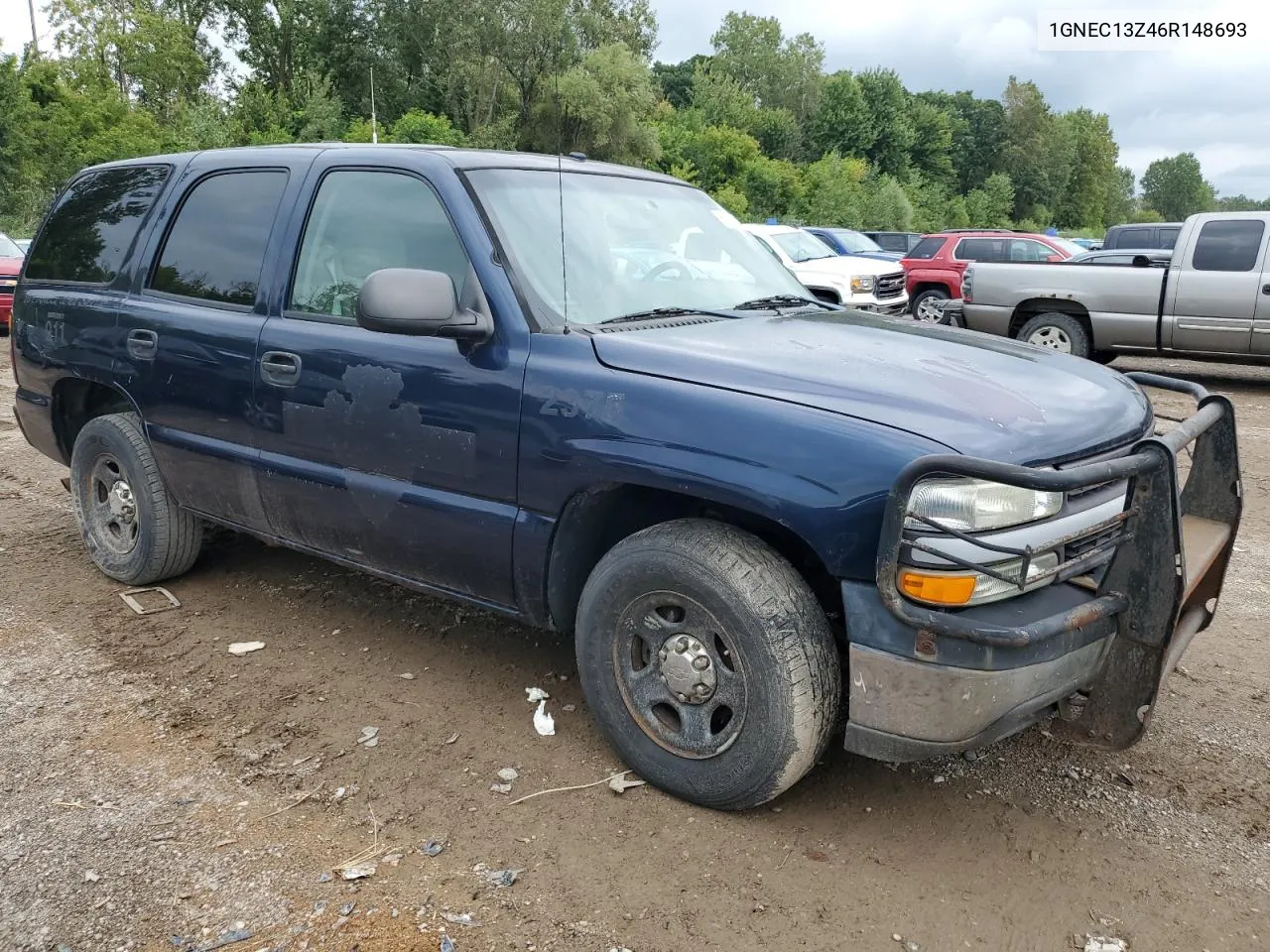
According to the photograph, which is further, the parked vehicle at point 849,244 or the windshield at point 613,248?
the parked vehicle at point 849,244

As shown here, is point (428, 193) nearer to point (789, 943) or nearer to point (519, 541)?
point (519, 541)

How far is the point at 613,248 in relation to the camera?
11.5 ft

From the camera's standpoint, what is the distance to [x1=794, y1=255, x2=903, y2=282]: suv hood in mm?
15180

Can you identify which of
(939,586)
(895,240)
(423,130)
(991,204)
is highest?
(423,130)

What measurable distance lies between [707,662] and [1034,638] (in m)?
0.85

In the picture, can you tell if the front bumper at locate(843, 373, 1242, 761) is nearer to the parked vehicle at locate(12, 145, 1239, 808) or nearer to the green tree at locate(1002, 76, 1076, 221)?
the parked vehicle at locate(12, 145, 1239, 808)

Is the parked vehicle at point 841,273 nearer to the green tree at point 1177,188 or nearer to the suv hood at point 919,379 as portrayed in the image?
the suv hood at point 919,379

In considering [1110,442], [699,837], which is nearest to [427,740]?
[699,837]

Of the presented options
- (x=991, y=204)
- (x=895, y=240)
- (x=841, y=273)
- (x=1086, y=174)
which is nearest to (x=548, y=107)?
(x=841, y=273)

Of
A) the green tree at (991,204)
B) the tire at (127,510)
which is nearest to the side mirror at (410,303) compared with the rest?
the tire at (127,510)

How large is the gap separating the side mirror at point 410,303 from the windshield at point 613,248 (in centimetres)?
28

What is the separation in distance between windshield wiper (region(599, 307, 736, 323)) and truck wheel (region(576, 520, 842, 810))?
734 mm

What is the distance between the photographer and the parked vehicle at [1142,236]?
20484 mm

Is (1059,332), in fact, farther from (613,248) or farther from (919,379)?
(919,379)
